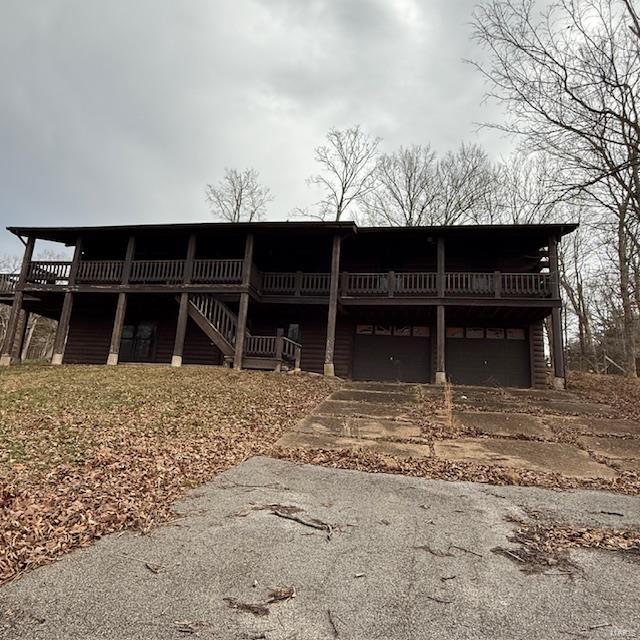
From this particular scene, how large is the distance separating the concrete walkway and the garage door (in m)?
4.78

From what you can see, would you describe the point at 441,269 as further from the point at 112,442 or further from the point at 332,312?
the point at 112,442

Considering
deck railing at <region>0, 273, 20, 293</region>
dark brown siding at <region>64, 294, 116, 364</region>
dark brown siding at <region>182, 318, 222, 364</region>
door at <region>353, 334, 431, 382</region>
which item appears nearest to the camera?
door at <region>353, 334, 431, 382</region>

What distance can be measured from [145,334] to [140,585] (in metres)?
18.5

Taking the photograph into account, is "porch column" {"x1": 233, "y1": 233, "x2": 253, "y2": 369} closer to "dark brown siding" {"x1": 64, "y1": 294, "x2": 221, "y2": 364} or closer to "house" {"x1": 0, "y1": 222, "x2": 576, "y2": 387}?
"house" {"x1": 0, "y1": 222, "x2": 576, "y2": 387}

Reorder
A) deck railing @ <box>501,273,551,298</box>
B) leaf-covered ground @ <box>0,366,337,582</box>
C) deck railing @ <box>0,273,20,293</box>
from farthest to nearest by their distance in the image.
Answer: deck railing @ <box>0,273,20,293</box> → deck railing @ <box>501,273,551,298</box> → leaf-covered ground @ <box>0,366,337,582</box>

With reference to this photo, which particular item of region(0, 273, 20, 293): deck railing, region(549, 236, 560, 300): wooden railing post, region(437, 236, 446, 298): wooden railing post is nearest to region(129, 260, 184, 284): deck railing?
region(0, 273, 20, 293): deck railing

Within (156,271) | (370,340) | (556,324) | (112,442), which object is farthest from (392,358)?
(112,442)

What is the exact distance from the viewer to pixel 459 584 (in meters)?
2.60

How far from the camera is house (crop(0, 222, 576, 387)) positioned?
15125mm

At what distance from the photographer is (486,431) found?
7660 millimetres

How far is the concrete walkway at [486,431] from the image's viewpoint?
6.01 meters

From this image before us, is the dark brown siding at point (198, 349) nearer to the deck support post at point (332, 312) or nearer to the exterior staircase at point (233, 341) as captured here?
the exterior staircase at point (233, 341)

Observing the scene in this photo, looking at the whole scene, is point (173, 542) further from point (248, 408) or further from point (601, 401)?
point (601, 401)

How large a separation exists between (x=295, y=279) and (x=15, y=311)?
39.0 ft
